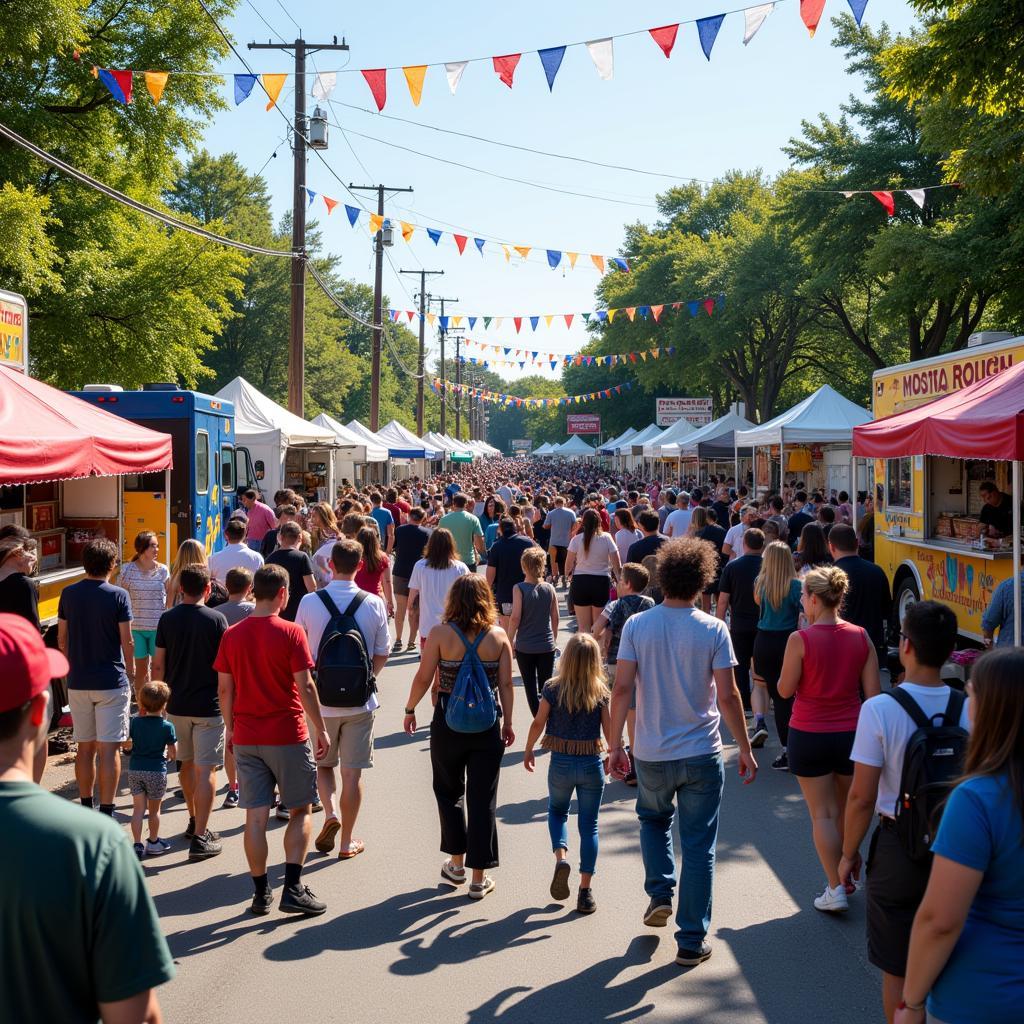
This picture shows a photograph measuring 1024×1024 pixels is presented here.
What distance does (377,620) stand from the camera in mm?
6570

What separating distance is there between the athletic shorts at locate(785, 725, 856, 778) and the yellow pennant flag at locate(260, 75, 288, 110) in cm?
1330

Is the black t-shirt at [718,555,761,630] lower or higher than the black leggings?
higher

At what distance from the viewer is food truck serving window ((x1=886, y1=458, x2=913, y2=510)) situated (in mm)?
12992

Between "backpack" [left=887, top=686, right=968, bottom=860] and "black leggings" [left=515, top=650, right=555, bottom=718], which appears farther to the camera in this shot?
"black leggings" [left=515, top=650, right=555, bottom=718]

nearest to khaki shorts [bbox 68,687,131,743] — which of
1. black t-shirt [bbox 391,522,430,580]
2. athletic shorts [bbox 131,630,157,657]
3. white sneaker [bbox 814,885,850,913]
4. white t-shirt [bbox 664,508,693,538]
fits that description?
athletic shorts [bbox 131,630,157,657]

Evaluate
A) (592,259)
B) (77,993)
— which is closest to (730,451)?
(592,259)

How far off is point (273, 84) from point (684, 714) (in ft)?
44.8

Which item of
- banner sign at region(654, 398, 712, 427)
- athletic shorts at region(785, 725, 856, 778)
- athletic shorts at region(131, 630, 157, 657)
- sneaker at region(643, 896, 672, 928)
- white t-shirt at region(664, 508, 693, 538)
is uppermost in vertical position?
banner sign at region(654, 398, 712, 427)

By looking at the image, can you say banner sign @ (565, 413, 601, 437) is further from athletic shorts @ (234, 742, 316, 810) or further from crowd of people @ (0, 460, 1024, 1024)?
athletic shorts @ (234, 742, 316, 810)

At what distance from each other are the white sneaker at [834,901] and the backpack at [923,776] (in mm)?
2114

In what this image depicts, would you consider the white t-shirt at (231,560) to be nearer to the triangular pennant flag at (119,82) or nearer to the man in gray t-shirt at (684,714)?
the man in gray t-shirt at (684,714)

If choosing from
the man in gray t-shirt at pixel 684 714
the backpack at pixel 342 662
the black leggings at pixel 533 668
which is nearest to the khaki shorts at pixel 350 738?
the backpack at pixel 342 662

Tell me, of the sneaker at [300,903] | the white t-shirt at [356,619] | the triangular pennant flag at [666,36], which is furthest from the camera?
the triangular pennant flag at [666,36]

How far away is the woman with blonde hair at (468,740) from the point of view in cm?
591
